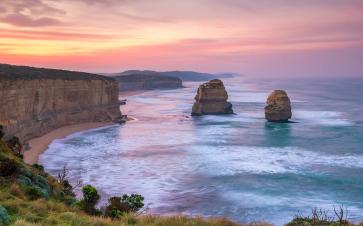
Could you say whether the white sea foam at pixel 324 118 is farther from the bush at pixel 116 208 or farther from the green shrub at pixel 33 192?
the green shrub at pixel 33 192

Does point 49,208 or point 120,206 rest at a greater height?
point 49,208

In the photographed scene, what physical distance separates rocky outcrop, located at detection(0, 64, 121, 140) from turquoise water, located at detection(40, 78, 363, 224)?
5088 millimetres

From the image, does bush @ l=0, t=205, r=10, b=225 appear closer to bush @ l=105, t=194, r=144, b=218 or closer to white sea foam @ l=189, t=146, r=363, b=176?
bush @ l=105, t=194, r=144, b=218

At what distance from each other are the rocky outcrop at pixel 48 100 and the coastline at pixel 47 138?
3.69 feet

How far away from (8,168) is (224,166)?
27.4m

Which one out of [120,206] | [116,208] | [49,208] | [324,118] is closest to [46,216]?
[49,208]

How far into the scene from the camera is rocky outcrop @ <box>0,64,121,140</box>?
2052 inches

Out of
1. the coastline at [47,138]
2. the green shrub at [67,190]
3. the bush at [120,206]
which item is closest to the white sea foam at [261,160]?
the coastline at [47,138]

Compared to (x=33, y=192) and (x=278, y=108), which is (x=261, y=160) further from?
(x=278, y=108)

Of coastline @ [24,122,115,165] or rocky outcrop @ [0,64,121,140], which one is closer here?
coastline @ [24,122,115,165]

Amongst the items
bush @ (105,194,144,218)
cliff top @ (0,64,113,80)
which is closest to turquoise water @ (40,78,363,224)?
bush @ (105,194,144,218)

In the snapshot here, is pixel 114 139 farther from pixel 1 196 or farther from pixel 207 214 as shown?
pixel 1 196

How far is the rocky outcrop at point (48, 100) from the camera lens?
52125 mm

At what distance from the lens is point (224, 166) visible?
42.9m
